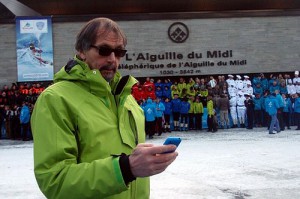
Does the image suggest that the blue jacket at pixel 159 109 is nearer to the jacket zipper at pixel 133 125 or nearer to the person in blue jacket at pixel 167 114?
the person in blue jacket at pixel 167 114

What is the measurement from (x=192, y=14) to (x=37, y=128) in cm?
2309

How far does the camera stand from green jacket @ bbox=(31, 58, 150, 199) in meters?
1.70

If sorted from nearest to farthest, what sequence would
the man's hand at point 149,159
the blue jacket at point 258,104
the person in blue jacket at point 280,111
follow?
the man's hand at point 149,159, the person in blue jacket at point 280,111, the blue jacket at point 258,104

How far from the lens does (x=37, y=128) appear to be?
185cm

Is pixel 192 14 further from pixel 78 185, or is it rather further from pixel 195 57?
pixel 78 185

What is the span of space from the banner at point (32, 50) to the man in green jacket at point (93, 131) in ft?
65.5

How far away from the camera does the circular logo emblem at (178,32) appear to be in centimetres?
2391

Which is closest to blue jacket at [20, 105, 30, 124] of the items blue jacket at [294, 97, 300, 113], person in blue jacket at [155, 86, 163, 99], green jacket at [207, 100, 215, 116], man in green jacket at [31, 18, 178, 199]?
person in blue jacket at [155, 86, 163, 99]

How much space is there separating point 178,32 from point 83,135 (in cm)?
2249

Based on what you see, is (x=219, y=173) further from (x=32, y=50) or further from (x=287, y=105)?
(x=32, y=50)

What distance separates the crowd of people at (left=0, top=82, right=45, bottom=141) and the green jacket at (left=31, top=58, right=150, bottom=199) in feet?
52.4

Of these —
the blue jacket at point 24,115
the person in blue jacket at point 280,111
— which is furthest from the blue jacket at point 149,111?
the person in blue jacket at point 280,111

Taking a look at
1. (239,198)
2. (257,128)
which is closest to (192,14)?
(257,128)

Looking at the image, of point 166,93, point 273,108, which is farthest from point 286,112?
point 166,93
